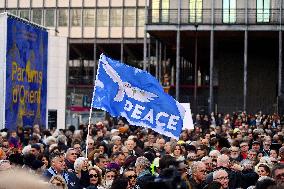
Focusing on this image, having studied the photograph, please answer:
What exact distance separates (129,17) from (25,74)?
45.1m

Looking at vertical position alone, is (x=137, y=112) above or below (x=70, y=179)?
above

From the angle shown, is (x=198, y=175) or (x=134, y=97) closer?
(x=198, y=175)

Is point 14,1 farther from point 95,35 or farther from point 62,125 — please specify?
point 62,125

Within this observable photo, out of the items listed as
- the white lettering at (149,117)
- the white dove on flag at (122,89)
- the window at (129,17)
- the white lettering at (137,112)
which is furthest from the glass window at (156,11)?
the white lettering at (149,117)

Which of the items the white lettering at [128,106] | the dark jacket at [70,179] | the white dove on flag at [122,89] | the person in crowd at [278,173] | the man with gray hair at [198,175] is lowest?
the dark jacket at [70,179]

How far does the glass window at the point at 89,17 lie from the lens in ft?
230

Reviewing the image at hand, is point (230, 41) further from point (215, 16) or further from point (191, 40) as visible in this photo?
point (215, 16)

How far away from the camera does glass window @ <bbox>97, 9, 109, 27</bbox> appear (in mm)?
69750

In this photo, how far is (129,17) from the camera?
69.2 m

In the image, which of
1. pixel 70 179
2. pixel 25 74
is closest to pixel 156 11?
pixel 25 74

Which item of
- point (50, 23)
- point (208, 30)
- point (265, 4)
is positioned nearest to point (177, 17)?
point (208, 30)

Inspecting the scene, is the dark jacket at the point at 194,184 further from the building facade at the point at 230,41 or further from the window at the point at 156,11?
the window at the point at 156,11

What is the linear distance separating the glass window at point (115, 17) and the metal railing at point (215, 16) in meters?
22.0

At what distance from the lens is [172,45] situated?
54906mm
